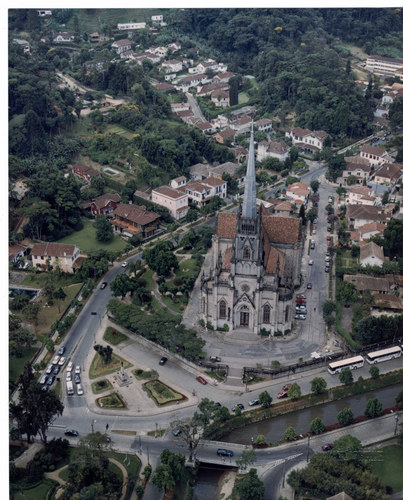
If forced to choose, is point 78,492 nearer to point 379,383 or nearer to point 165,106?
point 379,383

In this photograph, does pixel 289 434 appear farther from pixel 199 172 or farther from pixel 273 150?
pixel 273 150

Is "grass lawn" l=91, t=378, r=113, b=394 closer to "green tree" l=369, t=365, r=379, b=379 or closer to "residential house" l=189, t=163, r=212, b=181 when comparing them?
"green tree" l=369, t=365, r=379, b=379

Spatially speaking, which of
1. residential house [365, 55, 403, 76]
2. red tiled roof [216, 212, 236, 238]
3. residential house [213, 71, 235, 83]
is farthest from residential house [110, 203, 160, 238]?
residential house [365, 55, 403, 76]

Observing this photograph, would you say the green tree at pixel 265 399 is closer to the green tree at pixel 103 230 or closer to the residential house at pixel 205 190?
the green tree at pixel 103 230

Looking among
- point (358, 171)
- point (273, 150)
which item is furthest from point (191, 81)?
point (358, 171)

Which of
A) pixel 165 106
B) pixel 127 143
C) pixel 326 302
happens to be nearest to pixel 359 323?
pixel 326 302

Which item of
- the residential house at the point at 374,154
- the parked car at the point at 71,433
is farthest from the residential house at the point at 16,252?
the residential house at the point at 374,154
